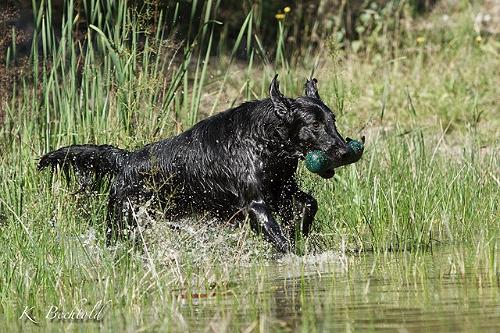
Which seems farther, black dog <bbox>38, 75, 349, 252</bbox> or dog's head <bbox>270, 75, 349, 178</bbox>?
black dog <bbox>38, 75, 349, 252</bbox>

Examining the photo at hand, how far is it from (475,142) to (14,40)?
3777mm

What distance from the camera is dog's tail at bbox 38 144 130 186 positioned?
800 cm

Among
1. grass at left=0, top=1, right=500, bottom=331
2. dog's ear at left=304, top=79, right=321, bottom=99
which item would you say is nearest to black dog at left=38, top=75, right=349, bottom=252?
dog's ear at left=304, top=79, right=321, bottom=99

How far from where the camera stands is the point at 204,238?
305 inches

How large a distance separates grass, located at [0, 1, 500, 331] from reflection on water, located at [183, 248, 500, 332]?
0.05ft

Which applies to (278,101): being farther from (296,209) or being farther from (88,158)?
(88,158)

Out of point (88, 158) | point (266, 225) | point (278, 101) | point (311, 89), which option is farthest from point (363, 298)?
point (88, 158)

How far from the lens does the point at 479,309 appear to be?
4875 millimetres

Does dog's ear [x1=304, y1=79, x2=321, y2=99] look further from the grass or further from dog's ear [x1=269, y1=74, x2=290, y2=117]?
the grass

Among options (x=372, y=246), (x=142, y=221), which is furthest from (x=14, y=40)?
(x=372, y=246)

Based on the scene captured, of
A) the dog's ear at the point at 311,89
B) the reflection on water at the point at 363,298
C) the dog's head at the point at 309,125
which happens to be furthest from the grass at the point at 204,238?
the dog's ear at the point at 311,89

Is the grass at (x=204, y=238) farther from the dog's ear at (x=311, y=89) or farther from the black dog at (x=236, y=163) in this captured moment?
the dog's ear at (x=311, y=89)

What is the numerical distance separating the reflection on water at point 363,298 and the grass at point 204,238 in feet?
0.05

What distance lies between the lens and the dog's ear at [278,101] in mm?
7309
